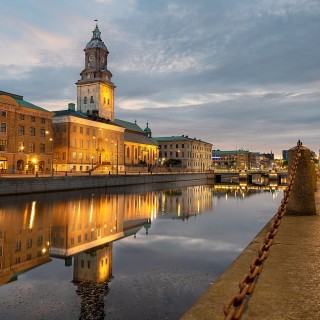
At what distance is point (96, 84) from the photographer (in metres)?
112

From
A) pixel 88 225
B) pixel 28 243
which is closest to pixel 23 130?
pixel 88 225

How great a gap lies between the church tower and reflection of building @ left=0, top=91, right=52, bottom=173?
38.3 m

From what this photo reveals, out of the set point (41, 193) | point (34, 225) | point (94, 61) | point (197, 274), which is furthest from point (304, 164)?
point (94, 61)

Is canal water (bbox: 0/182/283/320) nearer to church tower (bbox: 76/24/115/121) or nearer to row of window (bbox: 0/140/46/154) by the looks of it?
row of window (bbox: 0/140/46/154)

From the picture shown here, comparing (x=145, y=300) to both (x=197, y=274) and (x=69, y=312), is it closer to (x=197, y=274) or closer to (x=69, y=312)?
(x=69, y=312)

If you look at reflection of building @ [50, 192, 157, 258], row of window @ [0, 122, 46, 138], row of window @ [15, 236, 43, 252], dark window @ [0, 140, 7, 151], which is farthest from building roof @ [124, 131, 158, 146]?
row of window @ [15, 236, 43, 252]

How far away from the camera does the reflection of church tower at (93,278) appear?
9.71 metres

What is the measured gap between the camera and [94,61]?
114312 mm

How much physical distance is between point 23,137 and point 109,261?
59.8 metres

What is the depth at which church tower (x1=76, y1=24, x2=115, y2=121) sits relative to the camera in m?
112

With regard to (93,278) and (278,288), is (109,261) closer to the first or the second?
(93,278)

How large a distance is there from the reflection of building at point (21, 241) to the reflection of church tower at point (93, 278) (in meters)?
2.11

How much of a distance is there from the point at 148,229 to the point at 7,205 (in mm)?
18178

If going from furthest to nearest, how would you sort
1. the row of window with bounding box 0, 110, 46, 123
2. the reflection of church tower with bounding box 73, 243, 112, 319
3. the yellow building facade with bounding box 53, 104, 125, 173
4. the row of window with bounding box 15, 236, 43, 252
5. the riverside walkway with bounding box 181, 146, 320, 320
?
the yellow building facade with bounding box 53, 104, 125, 173 → the row of window with bounding box 0, 110, 46, 123 → the row of window with bounding box 15, 236, 43, 252 → the reflection of church tower with bounding box 73, 243, 112, 319 → the riverside walkway with bounding box 181, 146, 320, 320
